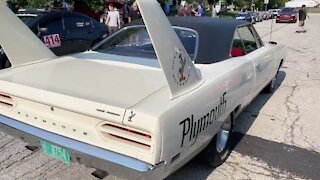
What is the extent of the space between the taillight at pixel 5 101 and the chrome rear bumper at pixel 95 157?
Result: 0.64ft

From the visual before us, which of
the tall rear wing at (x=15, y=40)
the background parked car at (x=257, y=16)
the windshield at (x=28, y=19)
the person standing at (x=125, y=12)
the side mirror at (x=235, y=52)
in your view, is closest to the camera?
the tall rear wing at (x=15, y=40)

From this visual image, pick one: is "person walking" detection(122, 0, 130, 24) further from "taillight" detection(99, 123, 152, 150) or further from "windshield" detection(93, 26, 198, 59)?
"taillight" detection(99, 123, 152, 150)

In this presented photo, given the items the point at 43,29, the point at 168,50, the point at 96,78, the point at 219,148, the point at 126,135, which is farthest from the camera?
the point at 43,29

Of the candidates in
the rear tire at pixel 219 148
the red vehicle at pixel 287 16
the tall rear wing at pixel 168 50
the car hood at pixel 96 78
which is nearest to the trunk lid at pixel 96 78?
the car hood at pixel 96 78

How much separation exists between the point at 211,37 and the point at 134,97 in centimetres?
150

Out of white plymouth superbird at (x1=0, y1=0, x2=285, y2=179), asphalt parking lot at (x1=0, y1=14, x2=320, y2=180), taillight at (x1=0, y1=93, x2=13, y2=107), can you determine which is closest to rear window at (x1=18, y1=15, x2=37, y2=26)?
asphalt parking lot at (x1=0, y1=14, x2=320, y2=180)

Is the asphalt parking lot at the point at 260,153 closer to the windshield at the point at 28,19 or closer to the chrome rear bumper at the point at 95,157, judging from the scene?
the chrome rear bumper at the point at 95,157

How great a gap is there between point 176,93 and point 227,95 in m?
0.91

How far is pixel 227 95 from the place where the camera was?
3209 mm

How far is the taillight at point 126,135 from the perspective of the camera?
2225 mm

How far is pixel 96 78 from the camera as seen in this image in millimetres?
2879

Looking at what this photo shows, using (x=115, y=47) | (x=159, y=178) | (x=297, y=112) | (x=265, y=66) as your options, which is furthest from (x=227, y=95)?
(x=297, y=112)

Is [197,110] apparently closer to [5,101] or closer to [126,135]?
[126,135]

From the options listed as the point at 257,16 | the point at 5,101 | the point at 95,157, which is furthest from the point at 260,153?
the point at 257,16
